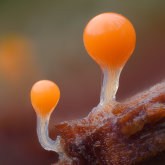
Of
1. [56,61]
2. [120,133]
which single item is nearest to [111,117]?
[120,133]

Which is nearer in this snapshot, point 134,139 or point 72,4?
point 134,139

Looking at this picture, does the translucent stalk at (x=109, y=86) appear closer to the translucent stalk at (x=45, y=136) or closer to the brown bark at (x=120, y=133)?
the brown bark at (x=120, y=133)

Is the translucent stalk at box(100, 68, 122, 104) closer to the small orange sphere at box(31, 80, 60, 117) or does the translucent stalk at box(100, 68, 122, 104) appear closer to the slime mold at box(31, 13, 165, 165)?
the slime mold at box(31, 13, 165, 165)

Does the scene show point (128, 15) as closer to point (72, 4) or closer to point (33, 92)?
point (72, 4)

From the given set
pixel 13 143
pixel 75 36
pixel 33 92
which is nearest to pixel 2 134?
pixel 13 143

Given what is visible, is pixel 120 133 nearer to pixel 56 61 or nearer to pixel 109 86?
pixel 109 86

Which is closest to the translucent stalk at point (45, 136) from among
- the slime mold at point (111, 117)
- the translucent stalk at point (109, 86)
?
the slime mold at point (111, 117)
